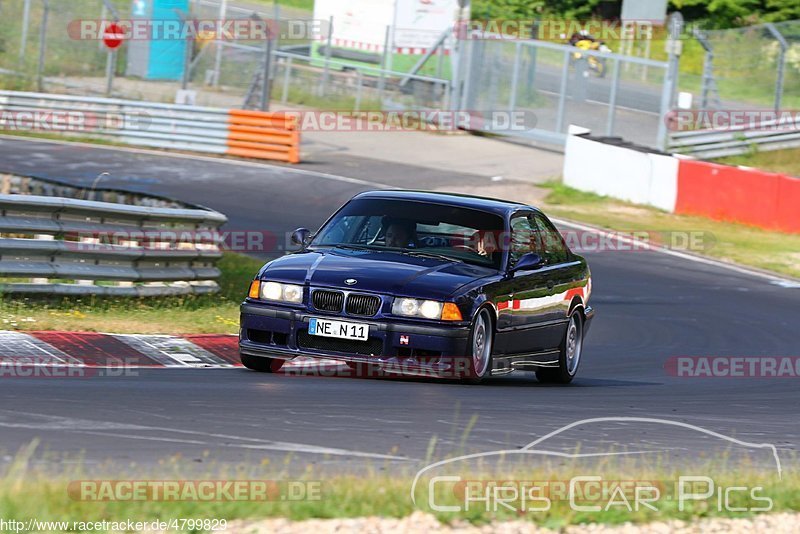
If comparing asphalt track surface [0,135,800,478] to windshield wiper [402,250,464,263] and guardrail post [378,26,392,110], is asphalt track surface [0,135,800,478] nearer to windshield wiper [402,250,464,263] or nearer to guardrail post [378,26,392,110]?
windshield wiper [402,250,464,263]

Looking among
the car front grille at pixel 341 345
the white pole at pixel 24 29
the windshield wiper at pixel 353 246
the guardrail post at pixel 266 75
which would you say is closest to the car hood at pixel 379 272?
the windshield wiper at pixel 353 246

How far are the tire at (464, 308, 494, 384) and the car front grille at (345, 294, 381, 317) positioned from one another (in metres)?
0.69

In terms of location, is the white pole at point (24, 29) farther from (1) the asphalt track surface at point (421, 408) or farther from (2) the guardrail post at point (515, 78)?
(1) the asphalt track surface at point (421, 408)

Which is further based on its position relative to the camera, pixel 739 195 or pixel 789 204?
pixel 739 195

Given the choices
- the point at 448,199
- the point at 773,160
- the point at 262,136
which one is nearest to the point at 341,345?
the point at 448,199

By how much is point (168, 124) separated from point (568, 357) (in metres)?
19.6

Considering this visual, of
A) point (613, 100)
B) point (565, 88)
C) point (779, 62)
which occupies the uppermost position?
point (779, 62)

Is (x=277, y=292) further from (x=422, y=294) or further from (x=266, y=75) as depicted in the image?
(x=266, y=75)

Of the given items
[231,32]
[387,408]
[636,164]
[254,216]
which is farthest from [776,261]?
[231,32]

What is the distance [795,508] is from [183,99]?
90.0 ft

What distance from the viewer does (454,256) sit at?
10344 mm

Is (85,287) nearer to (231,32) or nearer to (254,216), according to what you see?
(254,216)

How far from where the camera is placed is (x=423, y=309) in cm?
940

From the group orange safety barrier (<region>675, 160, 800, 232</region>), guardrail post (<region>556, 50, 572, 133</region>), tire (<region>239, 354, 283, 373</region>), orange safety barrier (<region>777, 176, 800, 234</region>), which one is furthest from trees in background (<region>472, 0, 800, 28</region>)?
tire (<region>239, 354, 283, 373</region>)
